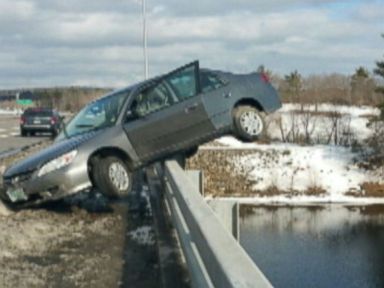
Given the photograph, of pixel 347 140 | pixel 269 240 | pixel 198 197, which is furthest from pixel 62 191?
pixel 347 140

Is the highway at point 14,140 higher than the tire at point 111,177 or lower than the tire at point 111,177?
lower

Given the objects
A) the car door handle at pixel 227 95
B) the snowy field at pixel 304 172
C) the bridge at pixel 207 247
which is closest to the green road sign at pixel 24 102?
the snowy field at pixel 304 172

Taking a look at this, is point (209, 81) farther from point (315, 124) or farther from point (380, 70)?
point (315, 124)

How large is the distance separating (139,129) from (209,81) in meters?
1.73

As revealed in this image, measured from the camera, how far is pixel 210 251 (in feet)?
14.3

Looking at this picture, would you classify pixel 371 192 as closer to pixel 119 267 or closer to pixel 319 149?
pixel 319 149

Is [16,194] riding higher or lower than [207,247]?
lower

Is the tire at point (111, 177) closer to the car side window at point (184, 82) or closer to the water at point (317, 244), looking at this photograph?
the car side window at point (184, 82)

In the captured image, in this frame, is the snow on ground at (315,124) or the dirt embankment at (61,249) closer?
the dirt embankment at (61,249)

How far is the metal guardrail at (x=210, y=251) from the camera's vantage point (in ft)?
11.6

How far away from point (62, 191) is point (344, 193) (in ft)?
104

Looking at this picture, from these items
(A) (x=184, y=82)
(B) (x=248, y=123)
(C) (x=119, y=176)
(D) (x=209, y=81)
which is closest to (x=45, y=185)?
(C) (x=119, y=176)

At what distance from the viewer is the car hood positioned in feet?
34.1

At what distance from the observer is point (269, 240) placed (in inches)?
1115
